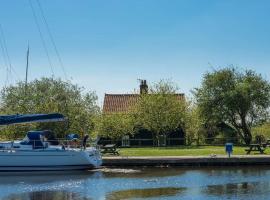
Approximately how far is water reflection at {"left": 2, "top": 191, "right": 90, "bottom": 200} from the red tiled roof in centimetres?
3994

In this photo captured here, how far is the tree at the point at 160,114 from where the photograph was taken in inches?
2589

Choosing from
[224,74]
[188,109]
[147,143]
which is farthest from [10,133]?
[224,74]

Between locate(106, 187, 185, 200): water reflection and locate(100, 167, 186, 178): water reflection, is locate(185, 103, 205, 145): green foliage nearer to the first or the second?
locate(100, 167, 186, 178): water reflection

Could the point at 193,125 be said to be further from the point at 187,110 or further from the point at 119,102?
the point at 119,102

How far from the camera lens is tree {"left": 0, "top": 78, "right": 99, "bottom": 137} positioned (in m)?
61.8

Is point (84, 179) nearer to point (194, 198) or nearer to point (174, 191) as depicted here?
point (174, 191)

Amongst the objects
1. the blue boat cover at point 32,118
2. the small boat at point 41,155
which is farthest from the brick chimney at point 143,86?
the small boat at point 41,155

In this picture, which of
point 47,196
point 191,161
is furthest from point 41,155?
point 47,196

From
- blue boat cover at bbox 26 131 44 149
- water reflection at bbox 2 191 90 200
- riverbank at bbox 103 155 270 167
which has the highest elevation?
blue boat cover at bbox 26 131 44 149

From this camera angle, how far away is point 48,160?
42281 mm

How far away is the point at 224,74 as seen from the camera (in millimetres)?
69188

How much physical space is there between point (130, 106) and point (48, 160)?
30.1 metres

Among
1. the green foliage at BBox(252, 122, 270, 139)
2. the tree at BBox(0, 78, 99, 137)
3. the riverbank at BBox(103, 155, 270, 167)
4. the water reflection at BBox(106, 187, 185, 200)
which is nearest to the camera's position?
the water reflection at BBox(106, 187, 185, 200)

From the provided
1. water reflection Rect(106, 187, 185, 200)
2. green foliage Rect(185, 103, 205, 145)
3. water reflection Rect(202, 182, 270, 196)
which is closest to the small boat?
water reflection Rect(106, 187, 185, 200)
